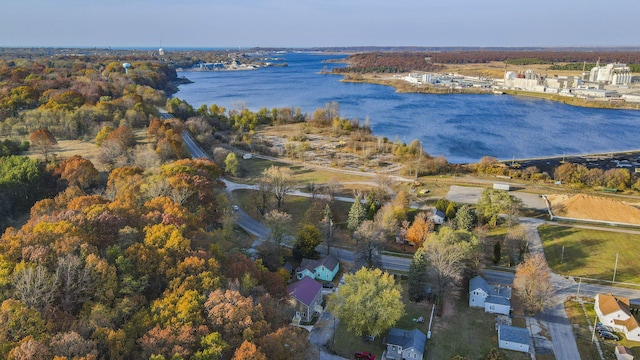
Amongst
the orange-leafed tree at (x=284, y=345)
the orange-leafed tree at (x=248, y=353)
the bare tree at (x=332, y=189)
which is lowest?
the bare tree at (x=332, y=189)

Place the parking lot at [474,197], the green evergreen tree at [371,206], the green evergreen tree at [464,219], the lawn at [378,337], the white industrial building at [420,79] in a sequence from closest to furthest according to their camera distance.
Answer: the lawn at [378,337], the green evergreen tree at [464,219], the green evergreen tree at [371,206], the parking lot at [474,197], the white industrial building at [420,79]

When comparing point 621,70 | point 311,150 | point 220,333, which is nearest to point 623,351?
point 220,333

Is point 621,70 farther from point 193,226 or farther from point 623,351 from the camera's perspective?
point 193,226

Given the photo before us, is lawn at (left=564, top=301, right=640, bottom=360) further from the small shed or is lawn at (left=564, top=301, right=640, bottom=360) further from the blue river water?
the blue river water

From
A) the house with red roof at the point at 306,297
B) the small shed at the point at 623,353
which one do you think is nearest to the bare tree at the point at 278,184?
the house with red roof at the point at 306,297

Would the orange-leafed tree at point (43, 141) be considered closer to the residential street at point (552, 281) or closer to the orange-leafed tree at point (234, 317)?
the residential street at point (552, 281)

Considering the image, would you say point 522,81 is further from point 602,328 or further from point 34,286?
point 34,286
